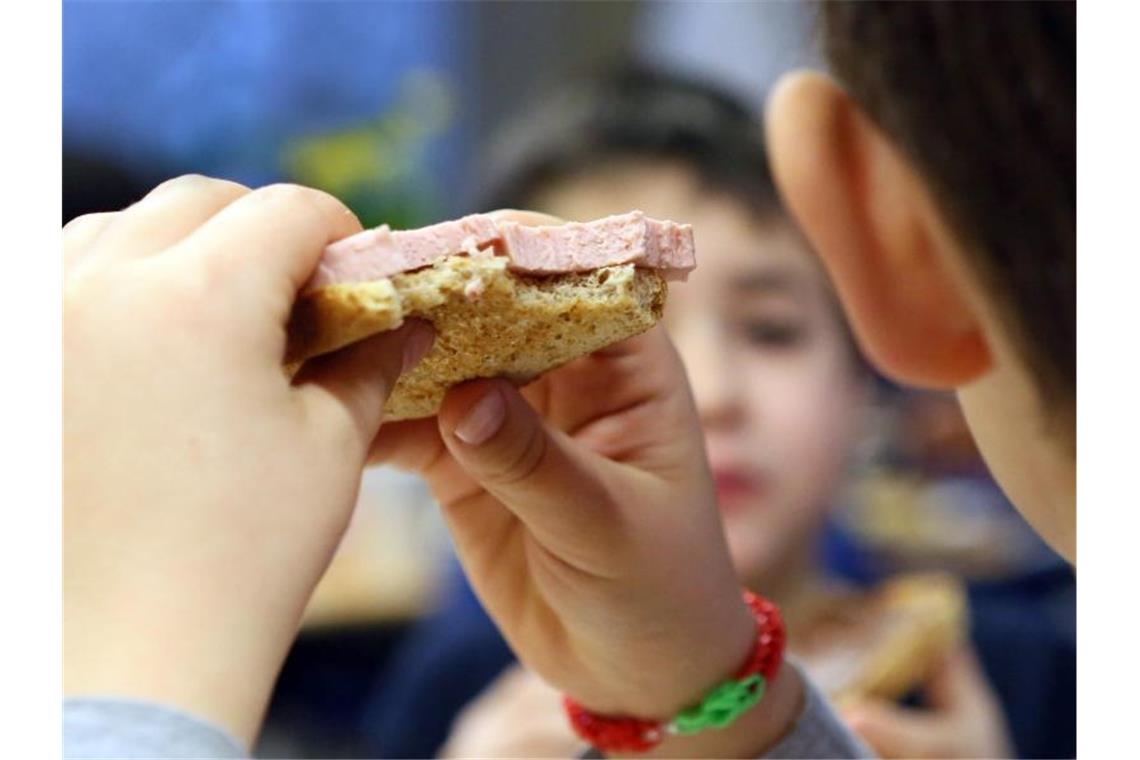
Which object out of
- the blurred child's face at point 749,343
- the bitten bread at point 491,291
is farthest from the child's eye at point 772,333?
the bitten bread at point 491,291

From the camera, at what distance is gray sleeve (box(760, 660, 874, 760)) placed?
0.80m

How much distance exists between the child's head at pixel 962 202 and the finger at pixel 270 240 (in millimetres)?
394

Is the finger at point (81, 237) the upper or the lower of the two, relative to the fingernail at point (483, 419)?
upper

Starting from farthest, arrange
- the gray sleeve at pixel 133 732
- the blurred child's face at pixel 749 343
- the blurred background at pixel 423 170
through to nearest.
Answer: the blurred background at pixel 423 170 → the blurred child's face at pixel 749 343 → the gray sleeve at pixel 133 732

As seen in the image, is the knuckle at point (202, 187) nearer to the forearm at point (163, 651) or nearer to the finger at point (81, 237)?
the finger at point (81, 237)

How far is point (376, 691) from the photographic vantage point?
4.65 feet

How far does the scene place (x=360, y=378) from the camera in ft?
1.71

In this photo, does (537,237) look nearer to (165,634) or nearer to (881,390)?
(165,634)

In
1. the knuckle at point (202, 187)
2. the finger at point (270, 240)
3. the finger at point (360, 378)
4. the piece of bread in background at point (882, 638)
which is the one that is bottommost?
the piece of bread in background at point (882, 638)

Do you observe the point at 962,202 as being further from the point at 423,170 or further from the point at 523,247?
the point at 423,170

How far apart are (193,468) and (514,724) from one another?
29.6 inches

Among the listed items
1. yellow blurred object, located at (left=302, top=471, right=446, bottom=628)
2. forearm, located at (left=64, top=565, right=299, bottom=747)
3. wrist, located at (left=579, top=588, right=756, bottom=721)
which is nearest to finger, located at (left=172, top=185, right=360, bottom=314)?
forearm, located at (left=64, top=565, right=299, bottom=747)

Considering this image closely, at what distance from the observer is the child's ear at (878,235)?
819mm
